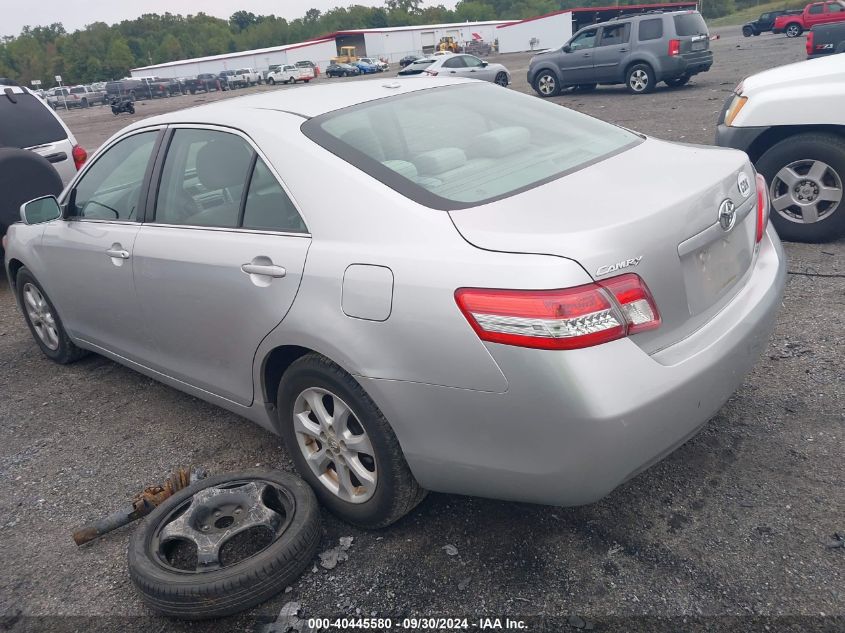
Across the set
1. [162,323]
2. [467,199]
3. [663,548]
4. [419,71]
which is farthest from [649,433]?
[419,71]

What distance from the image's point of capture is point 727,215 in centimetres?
251

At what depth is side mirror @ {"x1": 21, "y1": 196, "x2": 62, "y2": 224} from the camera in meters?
4.01

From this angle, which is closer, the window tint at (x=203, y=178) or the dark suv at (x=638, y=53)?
the window tint at (x=203, y=178)

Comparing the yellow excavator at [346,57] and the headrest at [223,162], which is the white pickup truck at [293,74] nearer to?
the yellow excavator at [346,57]

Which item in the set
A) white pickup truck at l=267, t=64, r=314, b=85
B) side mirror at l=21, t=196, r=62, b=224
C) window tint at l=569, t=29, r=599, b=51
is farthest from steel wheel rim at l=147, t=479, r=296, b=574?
white pickup truck at l=267, t=64, r=314, b=85

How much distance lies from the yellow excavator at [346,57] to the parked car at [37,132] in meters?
63.4

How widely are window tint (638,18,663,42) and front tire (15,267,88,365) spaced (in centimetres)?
1613

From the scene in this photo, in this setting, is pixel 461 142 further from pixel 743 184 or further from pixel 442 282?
pixel 743 184

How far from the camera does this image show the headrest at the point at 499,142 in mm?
2916

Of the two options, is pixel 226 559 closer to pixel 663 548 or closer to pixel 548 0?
pixel 663 548

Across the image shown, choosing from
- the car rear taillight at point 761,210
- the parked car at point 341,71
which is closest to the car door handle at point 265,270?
the car rear taillight at point 761,210

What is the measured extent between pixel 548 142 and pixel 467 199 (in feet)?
2.65

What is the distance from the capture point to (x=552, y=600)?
2.34 meters

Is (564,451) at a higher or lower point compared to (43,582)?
higher
